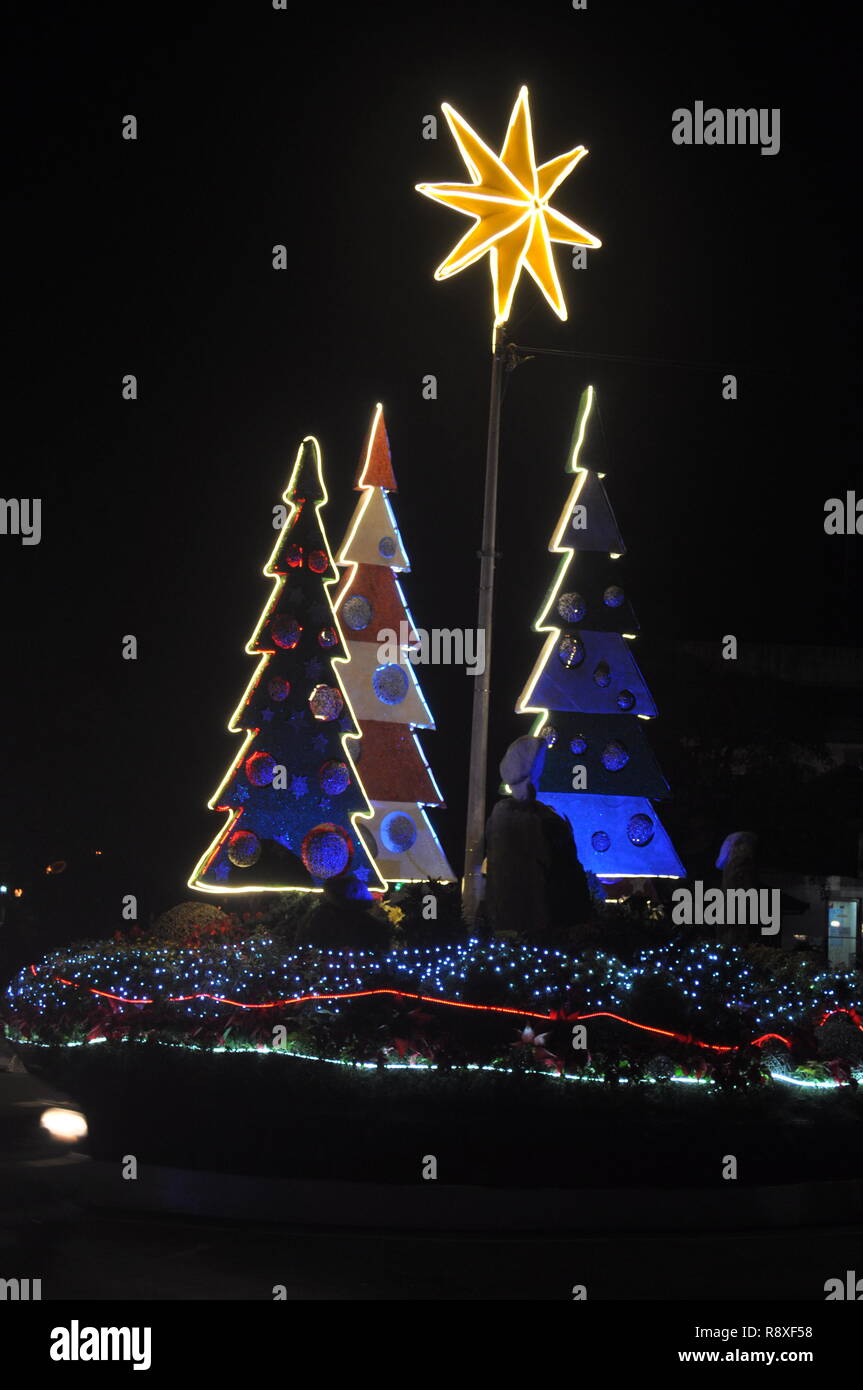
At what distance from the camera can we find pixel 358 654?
915 inches

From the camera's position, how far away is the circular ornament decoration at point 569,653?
22.0m

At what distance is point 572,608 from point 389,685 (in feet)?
9.95

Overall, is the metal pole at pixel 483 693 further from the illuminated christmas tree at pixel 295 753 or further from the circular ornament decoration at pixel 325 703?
the circular ornament decoration at pixel 325 703

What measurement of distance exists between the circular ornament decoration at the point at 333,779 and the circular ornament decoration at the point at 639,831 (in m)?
4.07

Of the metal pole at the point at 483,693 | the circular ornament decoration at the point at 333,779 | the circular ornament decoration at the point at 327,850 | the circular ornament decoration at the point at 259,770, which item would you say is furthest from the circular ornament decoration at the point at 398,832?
the metal pole at the point at 483,693

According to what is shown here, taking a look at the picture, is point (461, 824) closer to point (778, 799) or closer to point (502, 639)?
point (502, 639)

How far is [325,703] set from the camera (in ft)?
69.9

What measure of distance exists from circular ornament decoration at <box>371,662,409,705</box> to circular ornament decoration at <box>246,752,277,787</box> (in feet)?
8.73

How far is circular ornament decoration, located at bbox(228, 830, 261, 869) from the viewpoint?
20531 mm

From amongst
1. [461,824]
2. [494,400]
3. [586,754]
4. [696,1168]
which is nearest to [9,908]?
[461,824]

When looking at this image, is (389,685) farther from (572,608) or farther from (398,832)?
(572,608)

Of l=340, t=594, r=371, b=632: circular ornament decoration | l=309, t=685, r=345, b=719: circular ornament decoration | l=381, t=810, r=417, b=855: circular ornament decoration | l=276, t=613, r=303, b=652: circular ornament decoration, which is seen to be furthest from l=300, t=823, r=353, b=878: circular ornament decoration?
l=340, t=594, r=371, b=632: circular ornament decoration

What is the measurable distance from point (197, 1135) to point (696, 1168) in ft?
10.9

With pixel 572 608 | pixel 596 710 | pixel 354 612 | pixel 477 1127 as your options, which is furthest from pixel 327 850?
pixel 477 1127
